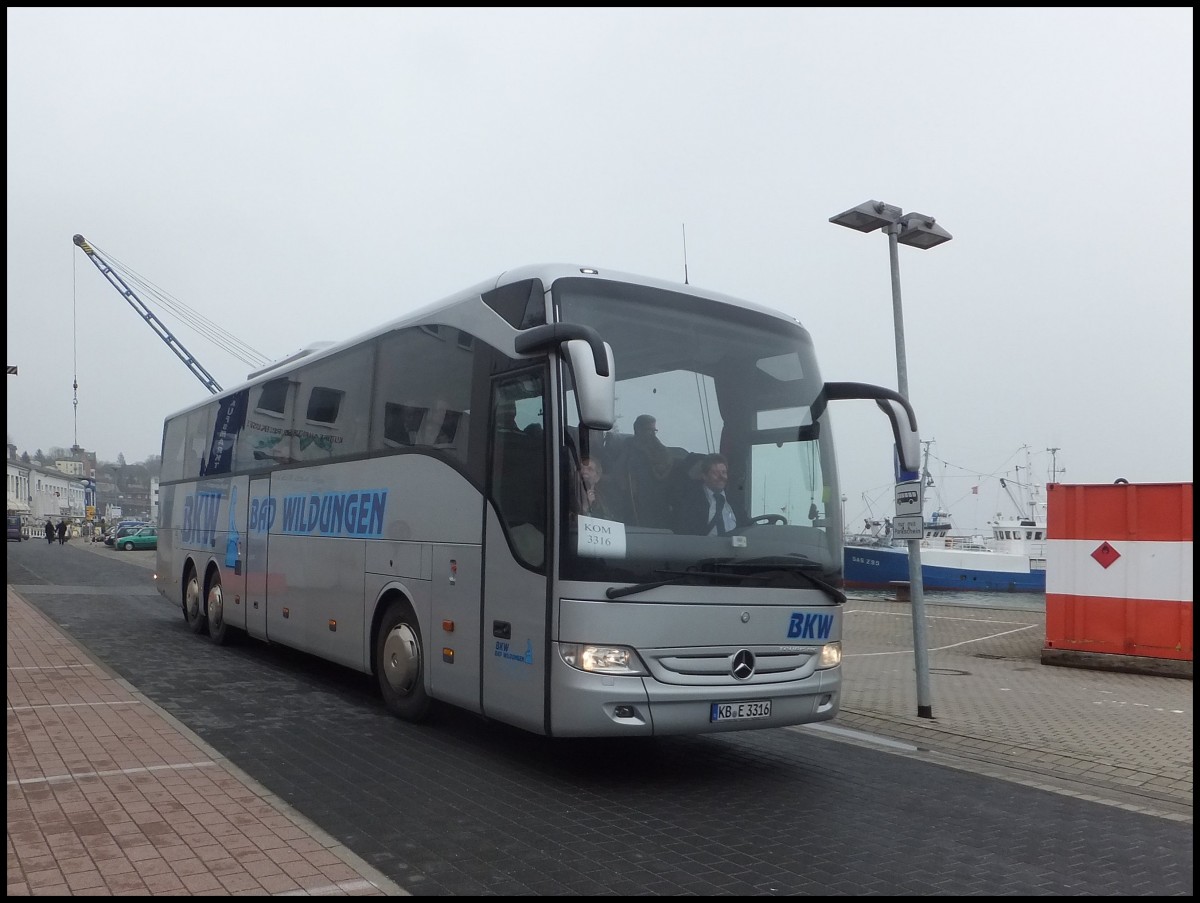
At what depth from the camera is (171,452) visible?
17031 millimetres

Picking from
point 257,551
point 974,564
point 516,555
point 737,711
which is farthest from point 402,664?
point 974,564

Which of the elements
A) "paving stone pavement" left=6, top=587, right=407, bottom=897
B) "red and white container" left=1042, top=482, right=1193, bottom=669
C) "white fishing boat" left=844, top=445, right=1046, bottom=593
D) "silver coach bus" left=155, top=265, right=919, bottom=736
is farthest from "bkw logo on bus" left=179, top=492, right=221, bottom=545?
"white fishing boat" left=844, top=445, right=1046, bottom=593

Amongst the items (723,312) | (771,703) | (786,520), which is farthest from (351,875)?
(723,312)

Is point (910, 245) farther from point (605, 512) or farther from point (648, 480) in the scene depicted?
point (605, 512)

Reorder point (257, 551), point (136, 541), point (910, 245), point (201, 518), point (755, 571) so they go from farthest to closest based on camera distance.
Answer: point (136, 541) → point (201, 518) → point (257, 551) → point (910, 245) → point (755, 571)

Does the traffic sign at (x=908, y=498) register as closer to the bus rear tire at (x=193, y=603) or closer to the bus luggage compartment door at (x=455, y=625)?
the bus luggage compartment door at (x=455, y=625)

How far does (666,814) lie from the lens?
245 inches

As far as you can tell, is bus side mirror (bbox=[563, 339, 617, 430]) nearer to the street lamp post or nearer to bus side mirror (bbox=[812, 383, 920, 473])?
bus side mirror (bbox=[812, 383, 920, 473])

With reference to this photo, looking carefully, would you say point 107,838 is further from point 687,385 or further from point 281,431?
point 281,431

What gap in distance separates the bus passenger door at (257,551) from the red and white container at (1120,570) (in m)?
9.55

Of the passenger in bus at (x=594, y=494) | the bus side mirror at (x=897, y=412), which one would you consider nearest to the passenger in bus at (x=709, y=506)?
the passenger in bus at (x=594, y=494)

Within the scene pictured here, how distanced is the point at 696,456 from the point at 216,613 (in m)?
9.46

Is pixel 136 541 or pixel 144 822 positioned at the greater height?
pixel 144 822

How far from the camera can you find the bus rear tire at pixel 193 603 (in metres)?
14.9
